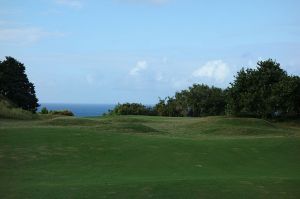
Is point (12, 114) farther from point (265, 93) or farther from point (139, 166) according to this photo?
point (265, 93)

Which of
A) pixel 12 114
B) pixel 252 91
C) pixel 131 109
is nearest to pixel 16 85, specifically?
pixel 12 114

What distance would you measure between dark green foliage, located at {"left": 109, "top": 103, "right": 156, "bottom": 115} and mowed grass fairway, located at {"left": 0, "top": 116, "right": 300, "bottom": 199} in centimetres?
4383

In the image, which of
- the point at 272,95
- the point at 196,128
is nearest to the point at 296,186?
the point at 196,128

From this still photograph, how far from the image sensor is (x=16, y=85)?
143ft

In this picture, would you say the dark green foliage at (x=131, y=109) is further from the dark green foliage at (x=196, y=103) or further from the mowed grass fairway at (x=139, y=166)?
the mowed grass fairway at (x=139, y=166)

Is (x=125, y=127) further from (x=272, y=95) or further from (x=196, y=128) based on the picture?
(x=272, y=95)

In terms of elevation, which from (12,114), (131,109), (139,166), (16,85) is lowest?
(139,166)

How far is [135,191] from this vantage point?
12.3 metres

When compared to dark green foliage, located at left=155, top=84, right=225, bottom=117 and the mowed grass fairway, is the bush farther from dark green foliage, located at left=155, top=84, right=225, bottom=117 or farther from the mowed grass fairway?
dark green foliage, located at left=155, top=84, right=225, bottom=117

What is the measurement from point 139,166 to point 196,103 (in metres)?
51.7

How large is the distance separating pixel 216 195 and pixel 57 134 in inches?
406

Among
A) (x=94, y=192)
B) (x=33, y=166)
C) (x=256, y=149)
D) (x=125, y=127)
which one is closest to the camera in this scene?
(x=94, y=192)

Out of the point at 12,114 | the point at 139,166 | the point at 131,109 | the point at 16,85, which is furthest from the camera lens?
the point at 131,109

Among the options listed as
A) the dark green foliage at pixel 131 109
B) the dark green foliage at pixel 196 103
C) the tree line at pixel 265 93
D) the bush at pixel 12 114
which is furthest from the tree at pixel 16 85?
the dark green foliage at pixel 196 103
